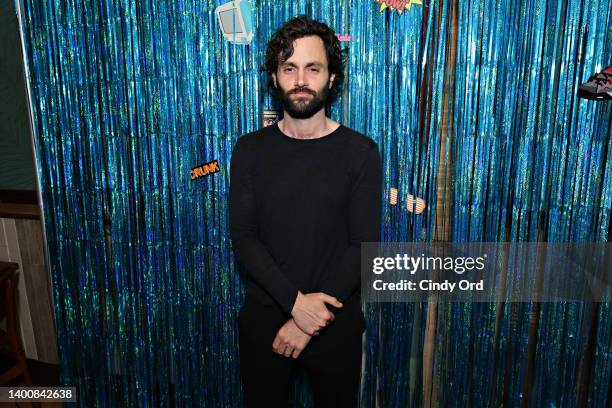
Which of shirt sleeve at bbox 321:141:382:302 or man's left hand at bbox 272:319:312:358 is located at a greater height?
shirt sleeve at bbox 321:141:382:302

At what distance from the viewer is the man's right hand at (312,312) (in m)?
1.37

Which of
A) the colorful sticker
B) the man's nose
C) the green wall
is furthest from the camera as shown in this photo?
the green wall

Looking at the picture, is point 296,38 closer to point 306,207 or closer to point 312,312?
point 306,207

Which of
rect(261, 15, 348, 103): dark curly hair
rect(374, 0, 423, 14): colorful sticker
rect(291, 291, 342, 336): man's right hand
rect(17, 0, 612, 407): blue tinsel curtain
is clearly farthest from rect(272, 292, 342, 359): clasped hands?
rect(374, 0, 423, 14): colorful sticker

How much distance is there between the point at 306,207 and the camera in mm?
A: 1424

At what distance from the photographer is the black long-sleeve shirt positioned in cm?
141

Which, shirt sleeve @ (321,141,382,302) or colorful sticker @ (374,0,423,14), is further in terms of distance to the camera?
colorful sticker @ (374,0,423,14)

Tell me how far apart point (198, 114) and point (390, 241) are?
91 centimetres

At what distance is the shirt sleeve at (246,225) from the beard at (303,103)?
0.20 metres

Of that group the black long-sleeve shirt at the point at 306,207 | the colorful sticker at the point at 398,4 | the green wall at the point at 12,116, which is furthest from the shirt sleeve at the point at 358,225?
the green wall at the point at 12,116

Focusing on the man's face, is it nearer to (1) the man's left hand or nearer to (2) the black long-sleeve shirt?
(2) the black long-sleeve shirt

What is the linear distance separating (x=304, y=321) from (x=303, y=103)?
677mm

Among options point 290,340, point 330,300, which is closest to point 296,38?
point 330,300

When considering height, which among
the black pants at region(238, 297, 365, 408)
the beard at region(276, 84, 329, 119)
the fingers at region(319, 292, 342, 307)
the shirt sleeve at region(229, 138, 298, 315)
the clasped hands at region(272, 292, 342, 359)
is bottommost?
the black pants at region(238, 297, 365, 408)
